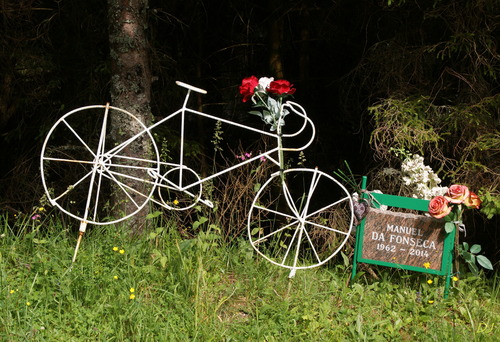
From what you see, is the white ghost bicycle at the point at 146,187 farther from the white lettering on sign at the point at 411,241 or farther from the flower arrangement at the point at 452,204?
the flower arrangement at the point at 452,204

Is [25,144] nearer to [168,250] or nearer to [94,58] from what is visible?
[94,58]

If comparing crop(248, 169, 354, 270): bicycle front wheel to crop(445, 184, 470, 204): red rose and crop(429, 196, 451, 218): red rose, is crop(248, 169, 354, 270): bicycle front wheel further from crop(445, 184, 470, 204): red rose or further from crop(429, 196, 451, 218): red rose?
crop(445, 184, 470, 204): red rose

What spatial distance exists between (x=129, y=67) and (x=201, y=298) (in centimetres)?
189

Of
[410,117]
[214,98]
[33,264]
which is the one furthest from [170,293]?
[214,98]

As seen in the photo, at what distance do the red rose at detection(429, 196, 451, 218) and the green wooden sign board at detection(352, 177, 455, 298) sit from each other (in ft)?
0.35

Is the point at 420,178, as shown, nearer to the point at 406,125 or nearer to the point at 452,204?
the point at 452,204

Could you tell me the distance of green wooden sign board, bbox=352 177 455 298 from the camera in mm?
4101

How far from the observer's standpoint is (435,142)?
192 inches

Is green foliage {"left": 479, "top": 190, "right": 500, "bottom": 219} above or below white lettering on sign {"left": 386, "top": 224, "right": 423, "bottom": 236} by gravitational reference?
above

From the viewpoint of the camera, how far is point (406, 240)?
4.14 m

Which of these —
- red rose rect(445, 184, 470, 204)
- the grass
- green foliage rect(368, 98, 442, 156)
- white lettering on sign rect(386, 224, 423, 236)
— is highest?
green foliage rect(368, 98, 442, 156)

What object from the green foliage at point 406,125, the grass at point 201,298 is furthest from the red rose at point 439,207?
the green foliage at point 406,125

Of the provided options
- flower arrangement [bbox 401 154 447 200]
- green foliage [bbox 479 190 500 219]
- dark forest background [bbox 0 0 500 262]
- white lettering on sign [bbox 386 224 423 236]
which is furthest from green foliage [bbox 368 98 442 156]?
white lettering on sign [bbox 386 224 423 236]

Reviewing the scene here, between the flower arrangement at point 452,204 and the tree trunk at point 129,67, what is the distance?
212 cm
